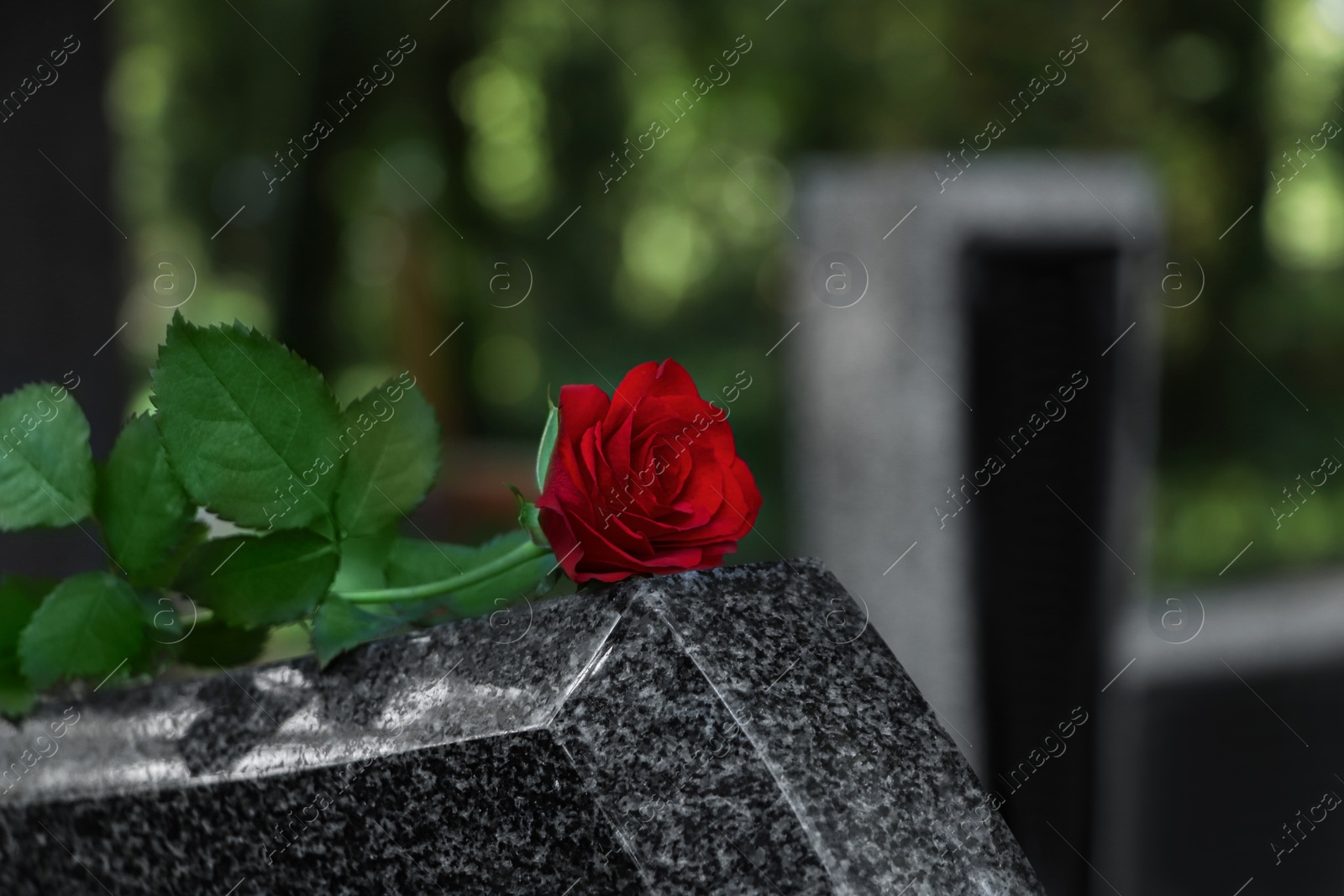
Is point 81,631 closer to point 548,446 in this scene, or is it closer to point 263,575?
point 263,575

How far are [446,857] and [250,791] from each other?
25 cm

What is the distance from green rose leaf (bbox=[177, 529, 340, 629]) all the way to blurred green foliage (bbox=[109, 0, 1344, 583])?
822cm

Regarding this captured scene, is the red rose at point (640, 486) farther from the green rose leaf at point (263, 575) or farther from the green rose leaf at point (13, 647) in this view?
the green rose leaf at point (13, 647)

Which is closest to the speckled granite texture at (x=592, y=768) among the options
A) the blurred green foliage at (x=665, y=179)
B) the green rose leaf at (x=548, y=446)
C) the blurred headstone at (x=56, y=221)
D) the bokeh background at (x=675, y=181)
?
the green rose leaf at (x=548, y=446)

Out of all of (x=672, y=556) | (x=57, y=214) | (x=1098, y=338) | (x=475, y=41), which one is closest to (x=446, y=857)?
(x=672, y=556)

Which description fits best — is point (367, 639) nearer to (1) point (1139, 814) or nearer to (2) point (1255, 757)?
(1) point (1139, 814)

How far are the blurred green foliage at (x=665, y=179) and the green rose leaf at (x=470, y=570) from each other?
8.19 metres

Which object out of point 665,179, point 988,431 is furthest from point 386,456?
point 665,179

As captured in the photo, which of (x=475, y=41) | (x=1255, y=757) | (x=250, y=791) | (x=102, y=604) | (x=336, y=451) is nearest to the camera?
(x=250, y=791)

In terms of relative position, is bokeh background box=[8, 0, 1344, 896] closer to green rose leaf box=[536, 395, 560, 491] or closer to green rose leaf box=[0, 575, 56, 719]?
green rose leaf box=[0, 575, 56, 719]

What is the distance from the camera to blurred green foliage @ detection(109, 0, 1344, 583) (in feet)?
34.9

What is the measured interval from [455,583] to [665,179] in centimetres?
1169

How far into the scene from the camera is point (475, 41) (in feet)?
38.0

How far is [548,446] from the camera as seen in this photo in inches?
49.3
